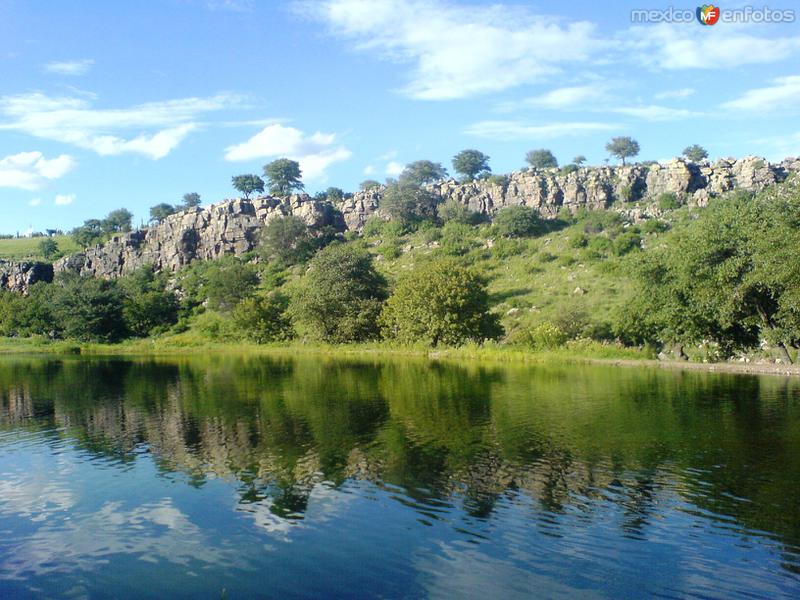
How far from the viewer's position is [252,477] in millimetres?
19688

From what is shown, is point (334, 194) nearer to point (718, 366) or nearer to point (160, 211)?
point (160, 211)

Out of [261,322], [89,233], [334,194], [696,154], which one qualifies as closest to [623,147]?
[696,154]

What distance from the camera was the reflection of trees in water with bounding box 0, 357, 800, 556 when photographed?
1794 centimetres

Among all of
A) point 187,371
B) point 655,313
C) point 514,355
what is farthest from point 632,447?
point 187,371

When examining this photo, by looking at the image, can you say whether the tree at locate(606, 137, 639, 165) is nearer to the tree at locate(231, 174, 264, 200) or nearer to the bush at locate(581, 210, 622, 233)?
Result: the bush at locate(581, 210, 622, 233)

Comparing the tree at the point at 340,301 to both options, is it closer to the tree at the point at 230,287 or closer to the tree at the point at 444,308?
the tree at the point at 444,308

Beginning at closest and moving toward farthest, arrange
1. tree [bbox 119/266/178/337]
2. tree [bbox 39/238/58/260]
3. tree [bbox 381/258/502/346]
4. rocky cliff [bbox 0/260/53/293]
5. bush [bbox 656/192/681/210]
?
1. tree [bbox 381/258/502/346]
2. tree [bbox 119/266/178/337]
3. bush [bbox 656/192/681/210]
4. rocky cliff [bbox 0/260/53/293]
5. tree [bbox 39/238/58/260]

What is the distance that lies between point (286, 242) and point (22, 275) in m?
51.7

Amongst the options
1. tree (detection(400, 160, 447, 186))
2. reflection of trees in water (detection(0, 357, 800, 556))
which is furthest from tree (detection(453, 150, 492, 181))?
reflection of trees in water (detection(0, 357, 800, 556))

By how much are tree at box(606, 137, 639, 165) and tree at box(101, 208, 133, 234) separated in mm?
111487

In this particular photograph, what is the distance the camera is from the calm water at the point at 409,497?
42.2 ft

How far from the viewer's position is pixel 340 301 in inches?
3031

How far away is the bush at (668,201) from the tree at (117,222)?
385ft

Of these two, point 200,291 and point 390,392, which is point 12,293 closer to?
point 200,291
